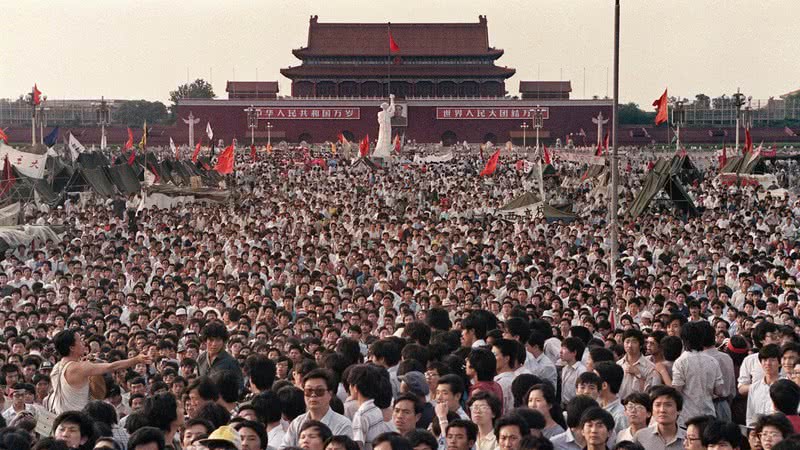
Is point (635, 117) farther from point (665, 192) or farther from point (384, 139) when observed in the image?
point (665, 192)

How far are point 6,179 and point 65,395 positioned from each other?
16993 millimetres

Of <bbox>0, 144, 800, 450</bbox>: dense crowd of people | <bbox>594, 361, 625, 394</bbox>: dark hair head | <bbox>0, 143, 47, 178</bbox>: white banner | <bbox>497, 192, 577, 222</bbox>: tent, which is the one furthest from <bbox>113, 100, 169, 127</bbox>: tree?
<bbox>594, 361, 625, 394</bbox>: dark hair head

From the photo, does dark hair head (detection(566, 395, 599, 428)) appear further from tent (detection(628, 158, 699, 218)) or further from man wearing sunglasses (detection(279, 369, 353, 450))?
tent (detection(628, 158, 699, 218))

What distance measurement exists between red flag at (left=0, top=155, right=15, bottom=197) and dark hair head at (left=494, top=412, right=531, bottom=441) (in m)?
19.2

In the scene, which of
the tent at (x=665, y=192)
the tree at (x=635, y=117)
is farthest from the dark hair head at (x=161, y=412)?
the tree at (x=635, y=117)

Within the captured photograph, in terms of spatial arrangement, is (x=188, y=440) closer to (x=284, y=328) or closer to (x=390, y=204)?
(x=284, y=328)

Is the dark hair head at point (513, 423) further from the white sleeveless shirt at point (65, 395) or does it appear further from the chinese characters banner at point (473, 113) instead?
the chinese characters banner at point (473, 113)

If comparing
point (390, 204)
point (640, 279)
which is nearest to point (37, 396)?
point (640, 279)

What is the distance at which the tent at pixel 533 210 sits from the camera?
2233 cm

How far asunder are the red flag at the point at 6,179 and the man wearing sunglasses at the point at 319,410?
1820 centimetres

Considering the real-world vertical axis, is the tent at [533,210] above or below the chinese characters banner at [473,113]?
below

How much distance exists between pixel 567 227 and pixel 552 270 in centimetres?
411

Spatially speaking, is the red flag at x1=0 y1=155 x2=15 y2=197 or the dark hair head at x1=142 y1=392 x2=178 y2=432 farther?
the red flag at x1=0 y1=155 x2=15 y2=197

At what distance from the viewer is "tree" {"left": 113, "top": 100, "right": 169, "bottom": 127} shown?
91.6 metres
